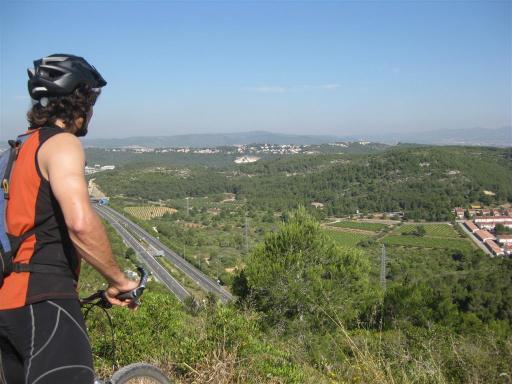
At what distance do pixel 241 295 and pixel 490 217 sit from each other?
1920 inches

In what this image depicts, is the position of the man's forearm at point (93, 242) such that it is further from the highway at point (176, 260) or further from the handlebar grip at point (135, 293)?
the highway at point (176, 260)

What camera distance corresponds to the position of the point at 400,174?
76.6 meters

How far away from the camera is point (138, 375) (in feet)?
6.66

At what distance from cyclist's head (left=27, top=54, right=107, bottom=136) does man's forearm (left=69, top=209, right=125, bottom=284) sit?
1.42 ft

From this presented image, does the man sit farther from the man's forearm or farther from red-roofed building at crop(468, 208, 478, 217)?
red-roofed building at crop(468, 208, 478, 217)

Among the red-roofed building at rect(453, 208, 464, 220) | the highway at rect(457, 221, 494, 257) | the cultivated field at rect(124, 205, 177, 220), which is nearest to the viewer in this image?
the highway at rect(457, 221, 494, 257)

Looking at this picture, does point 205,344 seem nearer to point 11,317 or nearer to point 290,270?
point 11,317

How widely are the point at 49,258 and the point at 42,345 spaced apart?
304mm

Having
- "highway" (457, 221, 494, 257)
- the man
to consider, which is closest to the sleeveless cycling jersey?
the man

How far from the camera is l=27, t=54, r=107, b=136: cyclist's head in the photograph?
162cm

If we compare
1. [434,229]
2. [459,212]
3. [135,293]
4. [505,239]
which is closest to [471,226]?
[434,229]

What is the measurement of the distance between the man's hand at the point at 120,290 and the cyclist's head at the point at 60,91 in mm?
639

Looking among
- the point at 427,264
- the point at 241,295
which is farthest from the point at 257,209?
the point at 241,295

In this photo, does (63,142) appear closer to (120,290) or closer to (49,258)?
(49,258)
